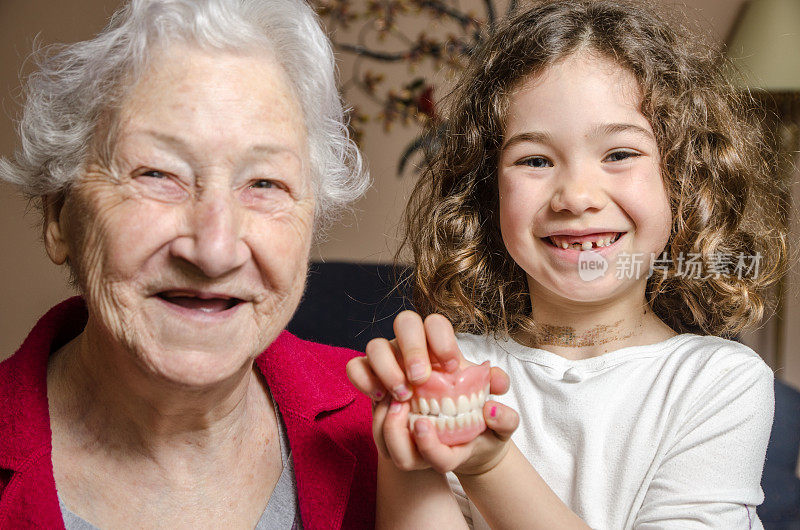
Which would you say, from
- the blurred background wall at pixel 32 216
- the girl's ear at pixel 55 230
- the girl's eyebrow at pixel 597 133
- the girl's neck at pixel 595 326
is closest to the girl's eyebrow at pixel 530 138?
the girl's eyebrow at pixel 597 133

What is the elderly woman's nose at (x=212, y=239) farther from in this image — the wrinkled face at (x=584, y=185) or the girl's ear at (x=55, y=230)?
the wrinkled face at (x=584, y=185)

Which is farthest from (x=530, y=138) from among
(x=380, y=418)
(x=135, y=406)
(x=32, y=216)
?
(x=32, y=216)

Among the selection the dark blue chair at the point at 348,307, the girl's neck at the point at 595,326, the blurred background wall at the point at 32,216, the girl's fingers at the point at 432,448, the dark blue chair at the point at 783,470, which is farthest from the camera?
the blurred background wall at the point at 32,216

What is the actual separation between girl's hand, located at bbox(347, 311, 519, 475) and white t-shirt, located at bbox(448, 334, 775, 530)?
35cm

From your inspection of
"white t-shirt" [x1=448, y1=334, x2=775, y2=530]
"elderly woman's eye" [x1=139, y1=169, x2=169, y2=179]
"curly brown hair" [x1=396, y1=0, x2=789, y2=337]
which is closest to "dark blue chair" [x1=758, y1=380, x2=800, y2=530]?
"curly brown hair" [x1=396, y1=0, x2=789, y2=337]

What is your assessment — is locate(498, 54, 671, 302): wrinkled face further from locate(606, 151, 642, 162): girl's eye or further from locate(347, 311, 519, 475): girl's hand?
locate(347, 311, 519, 475): girl's hand

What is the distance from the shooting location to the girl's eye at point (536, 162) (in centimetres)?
147

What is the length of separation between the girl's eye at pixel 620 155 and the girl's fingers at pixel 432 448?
67 centimetres

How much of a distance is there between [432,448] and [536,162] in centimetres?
67

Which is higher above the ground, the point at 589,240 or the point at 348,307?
the point at 589,240

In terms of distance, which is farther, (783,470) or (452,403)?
(783,470)

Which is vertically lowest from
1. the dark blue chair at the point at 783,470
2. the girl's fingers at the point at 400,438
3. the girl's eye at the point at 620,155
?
the dark blue chair at the point at 783,470

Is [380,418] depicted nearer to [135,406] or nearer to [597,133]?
[135,406]

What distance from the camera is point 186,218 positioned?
115cm
